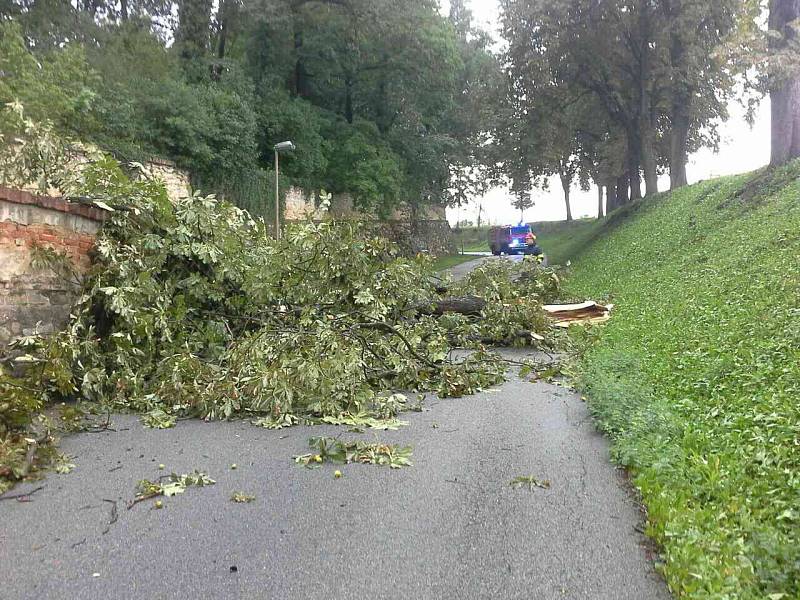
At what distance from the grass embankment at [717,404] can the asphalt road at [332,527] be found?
26 centimetres

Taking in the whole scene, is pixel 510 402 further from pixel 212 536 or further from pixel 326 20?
pixel 326 20

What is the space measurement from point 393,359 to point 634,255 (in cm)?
1489

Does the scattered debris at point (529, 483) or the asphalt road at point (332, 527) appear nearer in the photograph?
the asphalt road at point (332, 527)

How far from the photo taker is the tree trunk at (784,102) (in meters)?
17.7

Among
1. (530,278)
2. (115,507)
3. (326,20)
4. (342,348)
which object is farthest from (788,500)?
(326,20)

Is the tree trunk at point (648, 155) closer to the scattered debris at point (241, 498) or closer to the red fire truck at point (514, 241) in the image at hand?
the red fire truck at point (514, 241)

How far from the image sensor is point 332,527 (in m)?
3.94

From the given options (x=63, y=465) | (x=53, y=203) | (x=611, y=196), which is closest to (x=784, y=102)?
(x=53, y=203)

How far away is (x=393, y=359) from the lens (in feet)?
25.9

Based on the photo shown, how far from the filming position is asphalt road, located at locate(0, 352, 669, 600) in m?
3.30

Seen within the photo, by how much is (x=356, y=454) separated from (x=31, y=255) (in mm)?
3897

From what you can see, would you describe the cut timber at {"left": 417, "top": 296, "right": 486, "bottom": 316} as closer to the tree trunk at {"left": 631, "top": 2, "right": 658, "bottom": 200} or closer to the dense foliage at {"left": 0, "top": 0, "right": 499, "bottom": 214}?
the dense foliage at {"left": 0, "top": 0, "right": 499, "bottom": 214}

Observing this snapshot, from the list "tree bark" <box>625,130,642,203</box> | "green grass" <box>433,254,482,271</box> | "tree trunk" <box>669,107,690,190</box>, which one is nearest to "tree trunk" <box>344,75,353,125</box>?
"green grass" <box>433,254,482,271</box>

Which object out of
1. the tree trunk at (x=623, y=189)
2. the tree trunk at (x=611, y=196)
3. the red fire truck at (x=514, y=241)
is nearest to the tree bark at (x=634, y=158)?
the red fire truck at (x=514, y=241)
